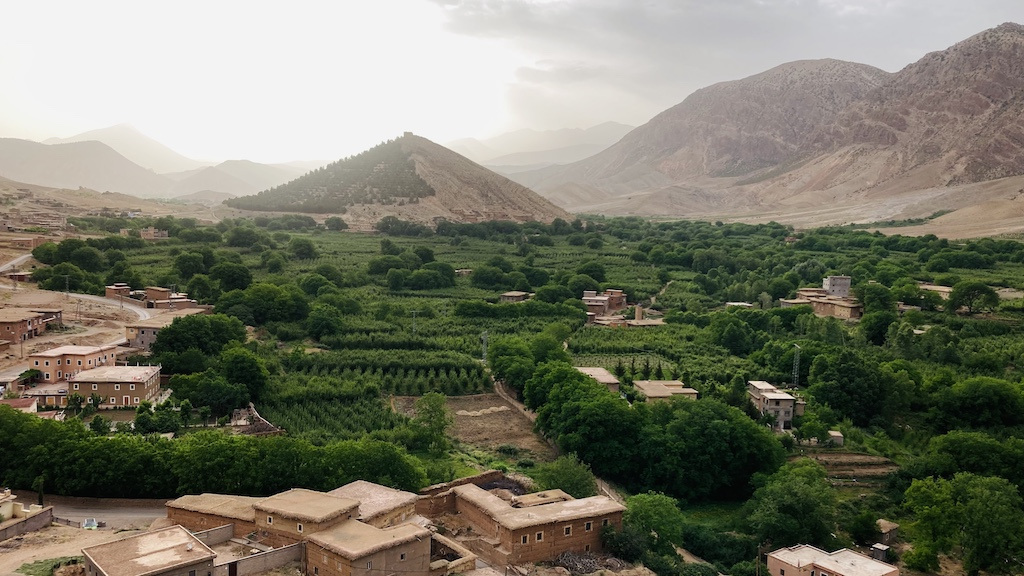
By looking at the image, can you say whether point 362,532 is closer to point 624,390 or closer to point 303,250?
point 624,390

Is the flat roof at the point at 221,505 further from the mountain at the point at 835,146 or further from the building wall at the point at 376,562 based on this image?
the mountain at the point at 835,146

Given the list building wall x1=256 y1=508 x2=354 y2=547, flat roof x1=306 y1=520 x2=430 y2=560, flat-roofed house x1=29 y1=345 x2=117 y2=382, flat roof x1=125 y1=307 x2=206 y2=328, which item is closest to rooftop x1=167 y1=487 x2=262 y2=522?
building wall x1=256 y1=508 x2=354 y2=547

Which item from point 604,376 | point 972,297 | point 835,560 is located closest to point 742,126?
A: point 972,297

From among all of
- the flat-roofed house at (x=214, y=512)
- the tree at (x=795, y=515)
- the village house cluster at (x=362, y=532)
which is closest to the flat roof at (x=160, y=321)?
the flat-roofed house at (x=214, y=512)

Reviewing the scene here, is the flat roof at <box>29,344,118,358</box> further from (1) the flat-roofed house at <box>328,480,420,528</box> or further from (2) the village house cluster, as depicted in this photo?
(1) the flat-roofed house at <box>328,480,420,528</box>

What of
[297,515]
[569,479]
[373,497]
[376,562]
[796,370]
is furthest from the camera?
[796,370]
